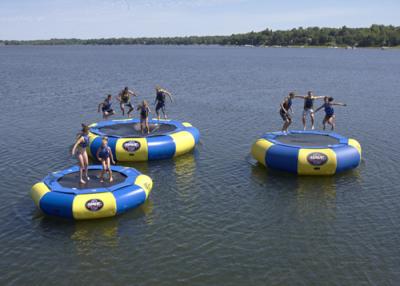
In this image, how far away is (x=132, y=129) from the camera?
821 inches

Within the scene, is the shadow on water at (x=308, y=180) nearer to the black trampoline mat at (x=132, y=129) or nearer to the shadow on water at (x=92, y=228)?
the black trampoline mat at (x=132, y=129)

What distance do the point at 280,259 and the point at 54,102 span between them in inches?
1097

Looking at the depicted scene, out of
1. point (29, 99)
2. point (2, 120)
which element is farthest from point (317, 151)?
point (29, 99)

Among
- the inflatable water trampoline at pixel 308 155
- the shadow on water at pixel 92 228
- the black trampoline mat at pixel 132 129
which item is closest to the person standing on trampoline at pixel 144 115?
the black trampoline mat at pixel 132 129

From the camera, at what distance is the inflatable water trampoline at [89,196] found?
12.7 metres

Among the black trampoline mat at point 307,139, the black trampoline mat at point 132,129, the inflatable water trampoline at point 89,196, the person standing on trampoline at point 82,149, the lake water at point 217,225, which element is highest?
the person standing on trampoline at point 82,149

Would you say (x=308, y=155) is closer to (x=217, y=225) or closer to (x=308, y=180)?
(x=308, y=180)

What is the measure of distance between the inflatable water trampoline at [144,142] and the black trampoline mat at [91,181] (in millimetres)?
3490

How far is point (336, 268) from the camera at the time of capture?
10.6 meters

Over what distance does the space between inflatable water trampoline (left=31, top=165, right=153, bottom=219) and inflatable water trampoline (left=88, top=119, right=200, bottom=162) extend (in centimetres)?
423

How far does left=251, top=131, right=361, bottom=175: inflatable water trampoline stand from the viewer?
657 inches

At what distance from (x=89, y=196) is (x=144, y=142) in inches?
239

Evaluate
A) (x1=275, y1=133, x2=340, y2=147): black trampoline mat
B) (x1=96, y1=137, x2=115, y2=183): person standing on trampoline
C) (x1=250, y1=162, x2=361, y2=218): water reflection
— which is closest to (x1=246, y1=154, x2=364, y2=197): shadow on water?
(x1=250, y1=162, x2=361, y2=218): water reflection

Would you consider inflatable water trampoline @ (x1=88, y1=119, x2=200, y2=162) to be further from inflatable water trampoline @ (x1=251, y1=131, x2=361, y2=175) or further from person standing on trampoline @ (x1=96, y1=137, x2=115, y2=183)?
person standing on trampoline @ (x1=96, y1=137, x2=115, y2=183)
